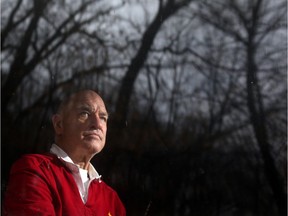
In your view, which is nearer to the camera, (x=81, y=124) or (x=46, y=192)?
(x=46, y=192)

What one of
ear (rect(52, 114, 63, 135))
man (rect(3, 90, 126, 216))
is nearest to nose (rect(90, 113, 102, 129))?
man (rect(3, 90, 126, 216))

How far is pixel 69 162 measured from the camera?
126 centimetres

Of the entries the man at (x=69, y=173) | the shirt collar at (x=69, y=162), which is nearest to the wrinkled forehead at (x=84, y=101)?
the man at (x=69, y=173)

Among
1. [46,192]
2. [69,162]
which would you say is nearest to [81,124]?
[69,162]

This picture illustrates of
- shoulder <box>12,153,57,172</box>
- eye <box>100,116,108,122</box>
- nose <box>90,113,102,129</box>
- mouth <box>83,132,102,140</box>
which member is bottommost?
shoulder <box>12,153,57,172</box>

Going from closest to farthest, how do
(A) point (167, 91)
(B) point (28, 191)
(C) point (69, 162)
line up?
(B) point (28, 191) → (C) point (69, 162) → (A) point (167, 91)

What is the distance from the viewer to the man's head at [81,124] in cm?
127

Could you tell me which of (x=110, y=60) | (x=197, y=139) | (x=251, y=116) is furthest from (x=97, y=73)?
(x=251, y=116)

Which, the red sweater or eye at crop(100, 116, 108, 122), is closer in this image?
the red sweater

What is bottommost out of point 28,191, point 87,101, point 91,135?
point 28,191

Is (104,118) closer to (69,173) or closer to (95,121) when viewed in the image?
(95,121)

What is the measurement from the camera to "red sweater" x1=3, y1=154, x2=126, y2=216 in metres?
1.13

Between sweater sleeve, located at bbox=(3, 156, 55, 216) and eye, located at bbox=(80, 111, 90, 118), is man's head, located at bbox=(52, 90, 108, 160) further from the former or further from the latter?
sweater sleeve, located at bbox=(3, 156, 55, 216)

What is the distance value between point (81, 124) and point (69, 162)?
0.38 feet
